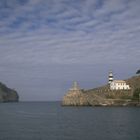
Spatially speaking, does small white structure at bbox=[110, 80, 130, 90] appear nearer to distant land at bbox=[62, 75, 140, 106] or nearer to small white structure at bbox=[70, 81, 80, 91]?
distant land at bbox=[62, 75, 140, 106]

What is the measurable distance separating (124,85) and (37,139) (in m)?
141

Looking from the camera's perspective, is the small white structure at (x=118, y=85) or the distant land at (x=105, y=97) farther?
the small white structure at (x=118, y=85)

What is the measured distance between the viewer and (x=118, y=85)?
188375 millimetres

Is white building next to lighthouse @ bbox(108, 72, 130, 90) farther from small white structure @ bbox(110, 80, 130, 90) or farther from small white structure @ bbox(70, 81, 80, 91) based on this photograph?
small white structure @ bbox(70, 81, 80, 91)

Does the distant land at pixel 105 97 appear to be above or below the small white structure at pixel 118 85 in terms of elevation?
below

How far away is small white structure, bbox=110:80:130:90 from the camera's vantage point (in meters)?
188

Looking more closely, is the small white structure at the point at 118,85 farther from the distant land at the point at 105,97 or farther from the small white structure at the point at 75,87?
the small white structure at the point at 75,87

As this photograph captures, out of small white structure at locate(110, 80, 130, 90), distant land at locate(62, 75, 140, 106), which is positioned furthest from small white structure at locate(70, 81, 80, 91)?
small white structure at locate(110, 80, 130, 90)

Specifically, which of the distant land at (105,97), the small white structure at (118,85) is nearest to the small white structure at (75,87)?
the distant land at (105,97)

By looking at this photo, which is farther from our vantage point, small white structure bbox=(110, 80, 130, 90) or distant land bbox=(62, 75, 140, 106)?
small white structure bbox=(110, 80, 130, 90)

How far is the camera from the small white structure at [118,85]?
7387 inches

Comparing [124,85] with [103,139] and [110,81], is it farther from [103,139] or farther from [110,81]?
[103,139]

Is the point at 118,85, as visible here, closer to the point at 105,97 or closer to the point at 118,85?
the point at 118,85

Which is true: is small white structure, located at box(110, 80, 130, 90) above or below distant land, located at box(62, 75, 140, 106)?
above
